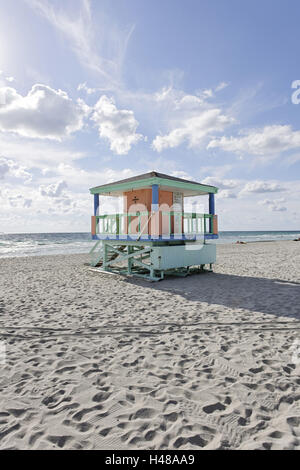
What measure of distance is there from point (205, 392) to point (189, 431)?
631 mm

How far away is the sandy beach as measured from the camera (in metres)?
2.44

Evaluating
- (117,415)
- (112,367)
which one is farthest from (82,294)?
(117,415)

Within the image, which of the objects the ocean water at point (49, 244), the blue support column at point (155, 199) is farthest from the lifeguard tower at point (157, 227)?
the ocean water at point (49, 244)

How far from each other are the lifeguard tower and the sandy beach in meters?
3.53

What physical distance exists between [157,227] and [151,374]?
680cm

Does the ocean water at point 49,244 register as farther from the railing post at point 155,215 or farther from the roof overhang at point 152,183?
the railing post at point 155,215

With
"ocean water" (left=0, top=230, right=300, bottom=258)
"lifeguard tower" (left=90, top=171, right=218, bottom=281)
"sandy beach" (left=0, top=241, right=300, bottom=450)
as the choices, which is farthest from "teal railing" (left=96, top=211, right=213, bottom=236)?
"ocean water" (left=0, top=230, right=300, bottom=258)

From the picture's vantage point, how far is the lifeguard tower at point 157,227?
10023mm

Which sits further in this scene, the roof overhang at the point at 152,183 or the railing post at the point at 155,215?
the roof overhang at the point at 152,183

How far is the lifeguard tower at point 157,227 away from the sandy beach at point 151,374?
3525mm

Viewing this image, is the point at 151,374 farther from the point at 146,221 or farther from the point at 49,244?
the point at 49,244

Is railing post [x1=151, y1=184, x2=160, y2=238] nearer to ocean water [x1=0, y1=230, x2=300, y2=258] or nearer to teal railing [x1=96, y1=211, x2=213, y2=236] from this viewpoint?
teal railing [x1=96, y1=211, x2=213, y2=236]

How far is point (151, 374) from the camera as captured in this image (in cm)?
342

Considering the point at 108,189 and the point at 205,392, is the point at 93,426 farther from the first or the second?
the point at 108,189
